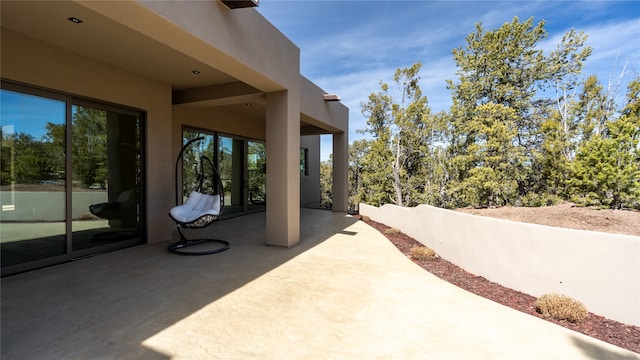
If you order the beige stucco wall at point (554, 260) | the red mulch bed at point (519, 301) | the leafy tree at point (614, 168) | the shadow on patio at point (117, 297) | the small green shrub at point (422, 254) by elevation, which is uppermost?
the leafy tree at point (614, 168)

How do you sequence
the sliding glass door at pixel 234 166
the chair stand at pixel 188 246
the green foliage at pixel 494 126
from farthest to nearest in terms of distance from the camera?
the green foliage at pixel 494 126, the sliding glass door at pixel 234 166, the chair stand at pixel 188 246

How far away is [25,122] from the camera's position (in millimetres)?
3906

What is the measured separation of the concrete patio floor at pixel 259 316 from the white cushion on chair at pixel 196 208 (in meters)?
0.87

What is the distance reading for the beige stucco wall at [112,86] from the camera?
373cm

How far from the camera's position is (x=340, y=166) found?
10750 mm

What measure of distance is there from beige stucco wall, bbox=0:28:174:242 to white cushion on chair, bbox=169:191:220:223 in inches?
24.3

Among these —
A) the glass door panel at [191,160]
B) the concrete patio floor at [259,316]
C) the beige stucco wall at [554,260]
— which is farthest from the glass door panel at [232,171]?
the beige stucco wall at [554,260]

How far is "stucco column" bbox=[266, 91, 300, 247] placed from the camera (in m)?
5.34

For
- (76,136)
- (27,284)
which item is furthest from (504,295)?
(76,136)

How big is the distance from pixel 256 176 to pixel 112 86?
5.65 meters

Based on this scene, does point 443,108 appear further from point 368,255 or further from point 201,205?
point 201,205

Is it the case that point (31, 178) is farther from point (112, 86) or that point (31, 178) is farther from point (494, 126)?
point (494, 126)

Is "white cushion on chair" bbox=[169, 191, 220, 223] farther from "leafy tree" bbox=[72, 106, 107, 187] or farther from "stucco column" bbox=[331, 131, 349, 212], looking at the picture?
"stucco column" bbox=[331, 131, 349, 212]

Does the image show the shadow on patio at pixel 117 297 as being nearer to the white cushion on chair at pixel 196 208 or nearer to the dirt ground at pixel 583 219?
the white cushion on chair at pixel 196 208
